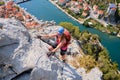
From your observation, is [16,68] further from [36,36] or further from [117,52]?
A: [117,52]

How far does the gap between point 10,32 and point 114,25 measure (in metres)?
56.9

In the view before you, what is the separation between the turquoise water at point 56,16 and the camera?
2242 inches

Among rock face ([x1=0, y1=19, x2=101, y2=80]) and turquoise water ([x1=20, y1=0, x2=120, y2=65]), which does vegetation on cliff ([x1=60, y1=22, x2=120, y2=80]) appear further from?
rock face ([x1=0, y1=19, x2=101, y2=80])

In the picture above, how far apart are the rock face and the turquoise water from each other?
131ft

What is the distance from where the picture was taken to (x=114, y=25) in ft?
221

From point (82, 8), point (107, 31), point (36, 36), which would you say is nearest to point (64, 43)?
point (36, 36)

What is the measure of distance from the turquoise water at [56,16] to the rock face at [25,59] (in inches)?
1576

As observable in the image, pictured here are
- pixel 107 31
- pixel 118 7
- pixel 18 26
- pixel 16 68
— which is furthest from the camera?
pixel 118 7

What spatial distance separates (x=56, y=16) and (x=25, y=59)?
59244 mm

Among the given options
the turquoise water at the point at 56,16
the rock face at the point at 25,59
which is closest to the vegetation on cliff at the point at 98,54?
the turquoise water at the point at 56,16

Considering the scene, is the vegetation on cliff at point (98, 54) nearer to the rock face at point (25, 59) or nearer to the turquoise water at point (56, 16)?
the turquoise water at point (56, 16)

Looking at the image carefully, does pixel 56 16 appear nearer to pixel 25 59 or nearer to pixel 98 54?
pixel 98 54

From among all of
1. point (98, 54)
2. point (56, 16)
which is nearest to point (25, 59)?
point (98, 54)

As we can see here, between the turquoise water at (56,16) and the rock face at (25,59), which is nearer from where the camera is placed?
the rock face at (25,59)
